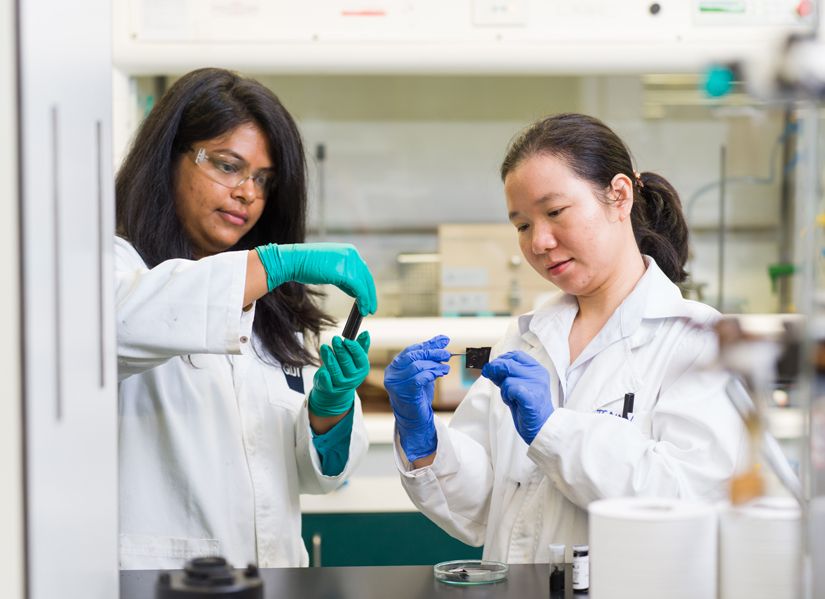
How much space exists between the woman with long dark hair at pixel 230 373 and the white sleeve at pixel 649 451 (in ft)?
1.37

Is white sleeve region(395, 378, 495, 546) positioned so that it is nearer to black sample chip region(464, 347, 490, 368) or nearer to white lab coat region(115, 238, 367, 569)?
black sample chip region(464, 347, 490, 368)

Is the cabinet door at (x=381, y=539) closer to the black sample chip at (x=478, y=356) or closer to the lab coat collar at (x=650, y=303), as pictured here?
the black sample chip at (x=478, y=356)

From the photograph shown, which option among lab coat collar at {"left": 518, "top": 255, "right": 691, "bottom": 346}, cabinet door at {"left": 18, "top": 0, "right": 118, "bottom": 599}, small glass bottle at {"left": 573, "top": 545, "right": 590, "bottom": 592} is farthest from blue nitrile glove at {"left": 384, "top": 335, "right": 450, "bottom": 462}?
cabinet door at {"left": 18, "top": 0, "right": 118, "bottom": 599}

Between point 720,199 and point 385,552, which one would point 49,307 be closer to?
point 385,552

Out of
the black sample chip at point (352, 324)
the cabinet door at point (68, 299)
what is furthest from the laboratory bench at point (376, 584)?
the black sample chip at point (352, 324)

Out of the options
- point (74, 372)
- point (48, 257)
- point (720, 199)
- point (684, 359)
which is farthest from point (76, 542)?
point (720, 199)

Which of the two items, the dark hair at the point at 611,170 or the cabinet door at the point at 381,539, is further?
the cabinet door at the point at 381,539

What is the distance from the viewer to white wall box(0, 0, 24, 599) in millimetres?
821

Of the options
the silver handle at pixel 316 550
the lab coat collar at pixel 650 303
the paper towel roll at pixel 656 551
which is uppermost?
the lab coat collar at pixel 650 303

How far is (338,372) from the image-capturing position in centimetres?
173

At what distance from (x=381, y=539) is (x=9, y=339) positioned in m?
2.16

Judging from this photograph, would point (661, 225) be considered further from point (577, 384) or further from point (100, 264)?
point (100, 264)

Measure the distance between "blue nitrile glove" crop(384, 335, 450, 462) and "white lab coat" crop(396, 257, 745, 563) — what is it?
0.03 meters

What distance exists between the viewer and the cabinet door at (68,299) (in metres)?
0.84
